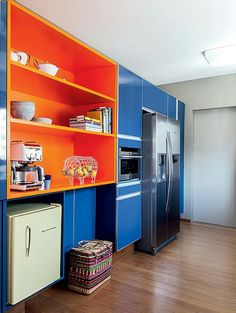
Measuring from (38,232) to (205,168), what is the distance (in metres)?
3.68

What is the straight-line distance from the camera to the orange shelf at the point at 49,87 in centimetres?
187

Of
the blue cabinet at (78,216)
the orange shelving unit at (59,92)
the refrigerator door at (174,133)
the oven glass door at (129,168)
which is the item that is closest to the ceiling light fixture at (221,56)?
the refrigerator door at (174,133)

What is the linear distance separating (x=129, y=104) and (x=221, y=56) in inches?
60.7

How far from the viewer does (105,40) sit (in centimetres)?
313

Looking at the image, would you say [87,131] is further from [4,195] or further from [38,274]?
[38,274]

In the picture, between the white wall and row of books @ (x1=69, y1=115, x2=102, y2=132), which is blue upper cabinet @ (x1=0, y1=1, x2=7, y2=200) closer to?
row of books @ (x1=69, y1=115, x2=102, y2=132)

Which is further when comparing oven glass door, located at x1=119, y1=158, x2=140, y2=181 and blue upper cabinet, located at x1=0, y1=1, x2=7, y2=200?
oven glass door, located at x1=119, y1=158, x2=140, y2=181

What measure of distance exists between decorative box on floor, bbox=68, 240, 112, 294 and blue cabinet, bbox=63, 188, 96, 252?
0.15 metres

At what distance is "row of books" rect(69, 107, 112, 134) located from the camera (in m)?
2.48

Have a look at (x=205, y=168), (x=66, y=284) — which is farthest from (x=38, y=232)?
(x=205, y=168)

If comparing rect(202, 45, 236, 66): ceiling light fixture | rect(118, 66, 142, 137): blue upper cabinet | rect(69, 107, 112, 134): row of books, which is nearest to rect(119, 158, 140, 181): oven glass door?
rect(118, 66, 142, 137): blue upper cabinet

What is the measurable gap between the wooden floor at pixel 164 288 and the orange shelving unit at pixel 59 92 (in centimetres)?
100

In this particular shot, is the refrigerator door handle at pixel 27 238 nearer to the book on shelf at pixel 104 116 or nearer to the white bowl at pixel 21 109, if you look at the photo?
the white bowl at pixel 21 109

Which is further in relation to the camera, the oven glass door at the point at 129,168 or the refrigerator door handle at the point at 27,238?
the oven glass door at the point at 129,168
